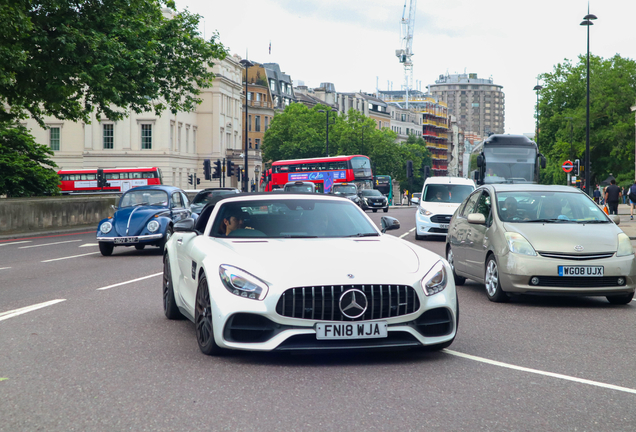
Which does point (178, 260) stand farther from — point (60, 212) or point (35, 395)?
point (60, 212)

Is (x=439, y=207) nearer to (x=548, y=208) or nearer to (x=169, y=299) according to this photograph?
(x=548, y=208)

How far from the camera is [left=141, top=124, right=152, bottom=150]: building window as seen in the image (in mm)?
84062

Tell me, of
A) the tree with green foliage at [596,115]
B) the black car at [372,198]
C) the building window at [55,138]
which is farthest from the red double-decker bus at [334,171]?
the building window at [55,138]

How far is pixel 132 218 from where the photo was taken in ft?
61.1

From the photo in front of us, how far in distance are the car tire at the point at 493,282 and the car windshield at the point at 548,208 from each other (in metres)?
0.60

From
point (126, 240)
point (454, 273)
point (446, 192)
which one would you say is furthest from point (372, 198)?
point (454, 273)

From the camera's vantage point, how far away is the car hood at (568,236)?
9820mm

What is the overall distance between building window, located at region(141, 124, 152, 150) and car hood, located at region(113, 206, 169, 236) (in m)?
66.6

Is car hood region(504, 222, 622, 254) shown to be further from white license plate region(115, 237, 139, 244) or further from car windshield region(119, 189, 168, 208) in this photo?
car windshield region(119, 189, 168, 208)

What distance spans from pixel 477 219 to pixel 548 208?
0.91 metres

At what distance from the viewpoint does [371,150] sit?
352ft

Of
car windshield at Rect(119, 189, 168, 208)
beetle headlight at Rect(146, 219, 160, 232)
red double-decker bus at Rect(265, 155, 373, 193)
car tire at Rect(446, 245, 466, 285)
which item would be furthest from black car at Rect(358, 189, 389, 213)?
car tire at Rect(446, 245, 466, 285)

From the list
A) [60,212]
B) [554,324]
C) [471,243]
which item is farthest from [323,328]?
[60,212]

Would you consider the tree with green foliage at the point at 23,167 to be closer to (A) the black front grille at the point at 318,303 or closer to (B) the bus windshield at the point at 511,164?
(B) the bus windshield at the point at 511,164
